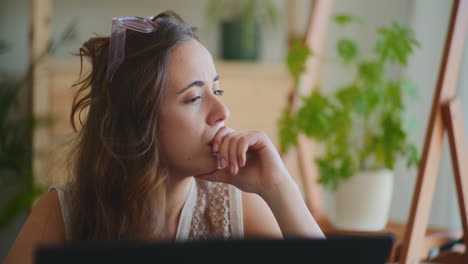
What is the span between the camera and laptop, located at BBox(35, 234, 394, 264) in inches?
20.5

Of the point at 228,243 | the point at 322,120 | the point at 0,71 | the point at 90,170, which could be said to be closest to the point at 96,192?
the point at 90,170

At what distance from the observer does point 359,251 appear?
60cm

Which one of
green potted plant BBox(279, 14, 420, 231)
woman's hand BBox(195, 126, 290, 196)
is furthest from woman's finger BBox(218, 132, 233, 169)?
green potted plant BBox(279, 14, 420, 231)

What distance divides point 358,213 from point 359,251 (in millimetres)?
1028

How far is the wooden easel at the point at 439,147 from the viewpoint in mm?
1308

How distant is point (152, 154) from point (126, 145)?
0.19ft

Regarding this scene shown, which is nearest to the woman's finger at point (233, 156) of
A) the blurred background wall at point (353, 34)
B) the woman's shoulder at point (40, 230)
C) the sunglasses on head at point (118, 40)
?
the sunglasses on head at point (118, 40)

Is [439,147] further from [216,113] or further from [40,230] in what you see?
[40,230]

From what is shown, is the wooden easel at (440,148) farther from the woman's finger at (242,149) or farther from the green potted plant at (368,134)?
the woman's finger at (242,149)

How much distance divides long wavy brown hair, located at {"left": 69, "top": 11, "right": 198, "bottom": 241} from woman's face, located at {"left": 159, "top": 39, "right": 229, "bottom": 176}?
18 millimetres

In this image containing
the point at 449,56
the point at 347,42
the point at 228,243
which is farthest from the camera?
the point at 347,42

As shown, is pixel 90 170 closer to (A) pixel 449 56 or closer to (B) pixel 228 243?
(B) pixel 228 243

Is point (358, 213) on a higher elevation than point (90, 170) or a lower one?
lower

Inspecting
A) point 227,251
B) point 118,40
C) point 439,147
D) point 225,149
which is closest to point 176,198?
point 225,149
